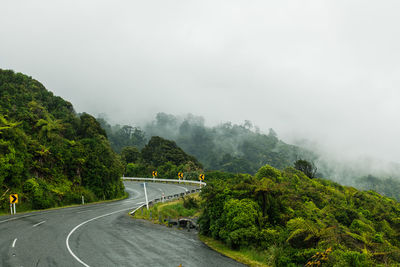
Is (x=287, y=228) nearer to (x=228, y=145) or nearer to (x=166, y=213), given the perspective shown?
(x=166, y=213)

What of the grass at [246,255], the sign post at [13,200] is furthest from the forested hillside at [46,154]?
the grass at [246,255]

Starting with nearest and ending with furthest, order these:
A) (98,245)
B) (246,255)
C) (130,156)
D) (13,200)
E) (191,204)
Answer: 1. (246,255)
2. (98,245)
3. (13,200)
4. (191,204)
5. (130,156)

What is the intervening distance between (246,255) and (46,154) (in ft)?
83.7

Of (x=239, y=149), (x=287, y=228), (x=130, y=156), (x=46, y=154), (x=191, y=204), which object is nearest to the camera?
(x=287, y=228)

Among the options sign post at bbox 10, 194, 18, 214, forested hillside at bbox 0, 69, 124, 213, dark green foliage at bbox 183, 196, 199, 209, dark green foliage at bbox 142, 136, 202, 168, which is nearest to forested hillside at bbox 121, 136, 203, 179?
dark green foliage at bbox 142, 136, 202, 168

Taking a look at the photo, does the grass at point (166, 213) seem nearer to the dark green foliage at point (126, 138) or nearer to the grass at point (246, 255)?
the grass at point (246, 255)

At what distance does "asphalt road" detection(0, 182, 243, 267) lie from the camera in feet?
34.4

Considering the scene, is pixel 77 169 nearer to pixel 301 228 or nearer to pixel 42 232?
pixel 42 232

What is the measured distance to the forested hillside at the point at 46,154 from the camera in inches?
998

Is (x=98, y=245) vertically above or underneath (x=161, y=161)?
underneath

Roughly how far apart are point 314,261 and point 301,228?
177cm

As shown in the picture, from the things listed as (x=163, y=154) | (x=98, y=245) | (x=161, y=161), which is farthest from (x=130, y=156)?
(x=98, y=245)

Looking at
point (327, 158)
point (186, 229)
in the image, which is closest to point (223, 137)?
point (327, 158)

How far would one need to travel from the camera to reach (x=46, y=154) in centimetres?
2961
